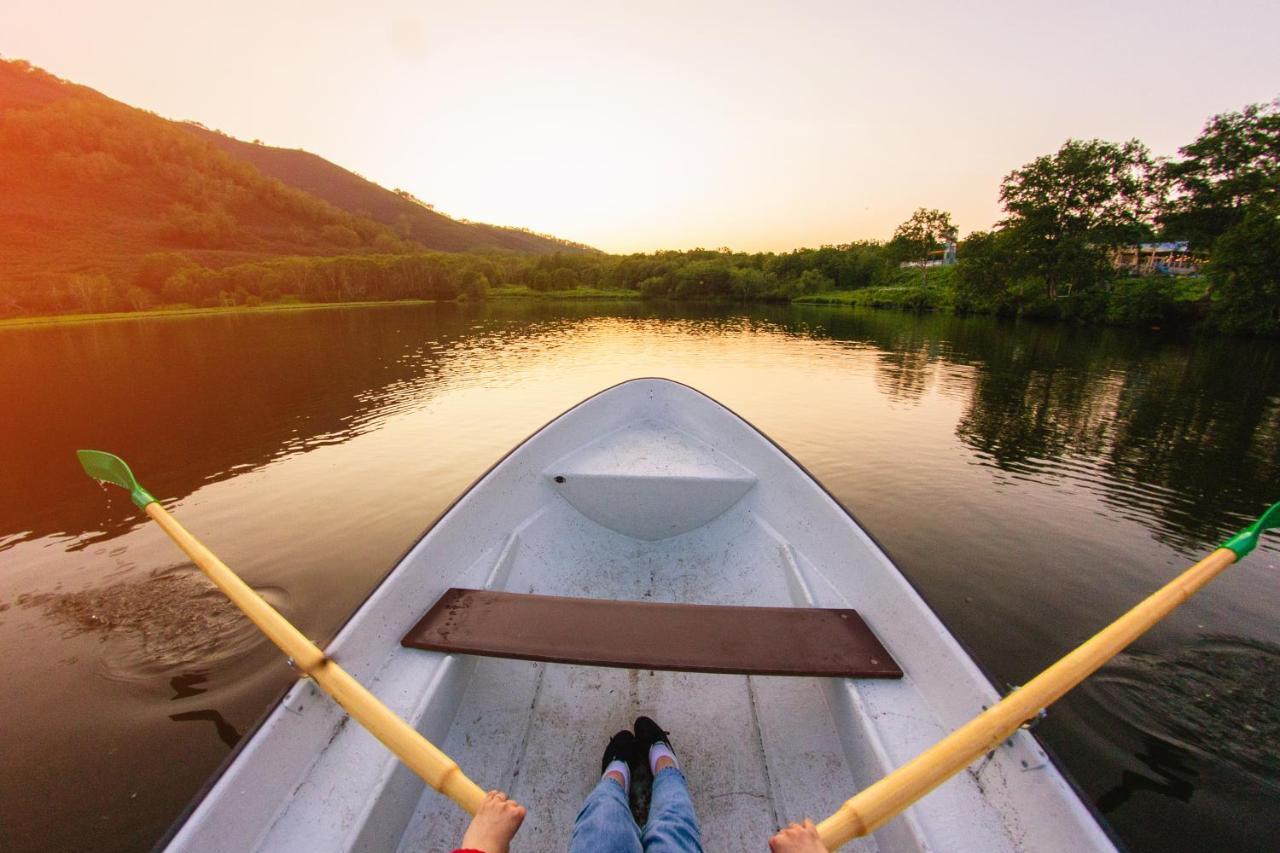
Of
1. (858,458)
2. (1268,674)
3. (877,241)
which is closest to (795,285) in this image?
(877,241)

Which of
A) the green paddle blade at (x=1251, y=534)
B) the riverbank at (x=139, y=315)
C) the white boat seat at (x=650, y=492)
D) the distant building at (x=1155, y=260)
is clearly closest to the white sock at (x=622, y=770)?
the white boat seat at (x=650, y=492)

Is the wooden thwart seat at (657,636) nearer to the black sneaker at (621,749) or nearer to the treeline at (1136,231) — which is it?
the black sneaker at (621,749)

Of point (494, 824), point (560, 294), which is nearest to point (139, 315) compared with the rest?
point (560, 294)

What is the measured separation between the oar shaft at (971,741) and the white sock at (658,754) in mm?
1214

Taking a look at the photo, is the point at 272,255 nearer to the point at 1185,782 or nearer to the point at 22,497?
the point at 22,497

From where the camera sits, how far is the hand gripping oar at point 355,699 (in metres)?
1.65

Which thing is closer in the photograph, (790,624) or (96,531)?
(790,624)

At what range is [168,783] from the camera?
3121 mm

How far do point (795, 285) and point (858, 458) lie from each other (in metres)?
73.8

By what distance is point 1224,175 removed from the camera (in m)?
28.4

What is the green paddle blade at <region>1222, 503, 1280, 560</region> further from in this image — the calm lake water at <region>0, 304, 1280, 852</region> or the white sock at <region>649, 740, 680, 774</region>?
the white sock at <region>649, 740, 680, 774</region>

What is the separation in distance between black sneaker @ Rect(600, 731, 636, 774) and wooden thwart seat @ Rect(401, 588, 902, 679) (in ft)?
1.87

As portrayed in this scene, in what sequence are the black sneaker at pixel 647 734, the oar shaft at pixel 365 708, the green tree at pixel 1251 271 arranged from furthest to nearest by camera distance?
the green tree at pixel 1251 271 < the black sneaker at pixel 647 734 < the oar shaft at pixel 365 708

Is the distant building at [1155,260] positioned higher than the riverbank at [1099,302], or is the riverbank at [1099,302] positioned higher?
the distant building at [1155,260]
